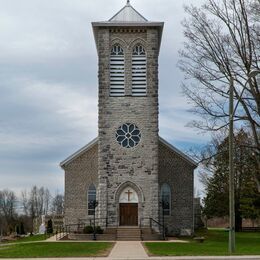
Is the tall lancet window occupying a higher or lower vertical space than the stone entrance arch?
higher

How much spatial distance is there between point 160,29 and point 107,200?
12.8m

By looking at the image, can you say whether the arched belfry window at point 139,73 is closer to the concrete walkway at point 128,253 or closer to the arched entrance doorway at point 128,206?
the arched entrance doorway at point 128,206

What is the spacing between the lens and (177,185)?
Answer: 145 ft

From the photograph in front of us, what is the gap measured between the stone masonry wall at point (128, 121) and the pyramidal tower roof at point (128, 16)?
3.38 feet

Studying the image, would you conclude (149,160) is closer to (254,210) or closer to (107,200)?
(107,200)

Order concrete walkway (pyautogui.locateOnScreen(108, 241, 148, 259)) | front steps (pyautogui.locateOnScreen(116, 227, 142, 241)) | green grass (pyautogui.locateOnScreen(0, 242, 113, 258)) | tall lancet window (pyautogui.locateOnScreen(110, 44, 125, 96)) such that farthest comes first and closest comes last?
tall lancet window (pyautogui.locateOnScreen(110, 44, 125, 96)) < front steps (pyautogui.locateOnScreen(116, 227, 142, 241)) < green grass (pyautogui.locateOnScreen(0, 242, 113, 258)) < concrete walkway (pyautogui.locateOnScreen(108, 241, 148, 259))

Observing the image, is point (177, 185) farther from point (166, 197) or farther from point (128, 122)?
point (128, 122)

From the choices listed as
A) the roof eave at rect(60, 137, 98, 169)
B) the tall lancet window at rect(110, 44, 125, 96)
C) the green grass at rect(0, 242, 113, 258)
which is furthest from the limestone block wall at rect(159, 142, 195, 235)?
the green grass at rect(0, 242, 113, 258)

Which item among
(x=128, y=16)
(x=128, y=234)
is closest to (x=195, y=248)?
(x=128, y=234)

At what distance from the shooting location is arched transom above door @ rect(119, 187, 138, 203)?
130 ft

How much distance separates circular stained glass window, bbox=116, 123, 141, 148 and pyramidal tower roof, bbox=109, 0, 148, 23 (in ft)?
25.1

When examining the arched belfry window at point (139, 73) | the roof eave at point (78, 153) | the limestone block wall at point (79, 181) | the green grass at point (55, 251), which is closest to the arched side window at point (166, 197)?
the limestone block wall at point (79, 181)

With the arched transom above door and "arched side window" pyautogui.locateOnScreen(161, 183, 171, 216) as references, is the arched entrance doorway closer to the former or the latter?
the arched transom above door

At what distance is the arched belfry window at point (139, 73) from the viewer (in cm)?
4053
